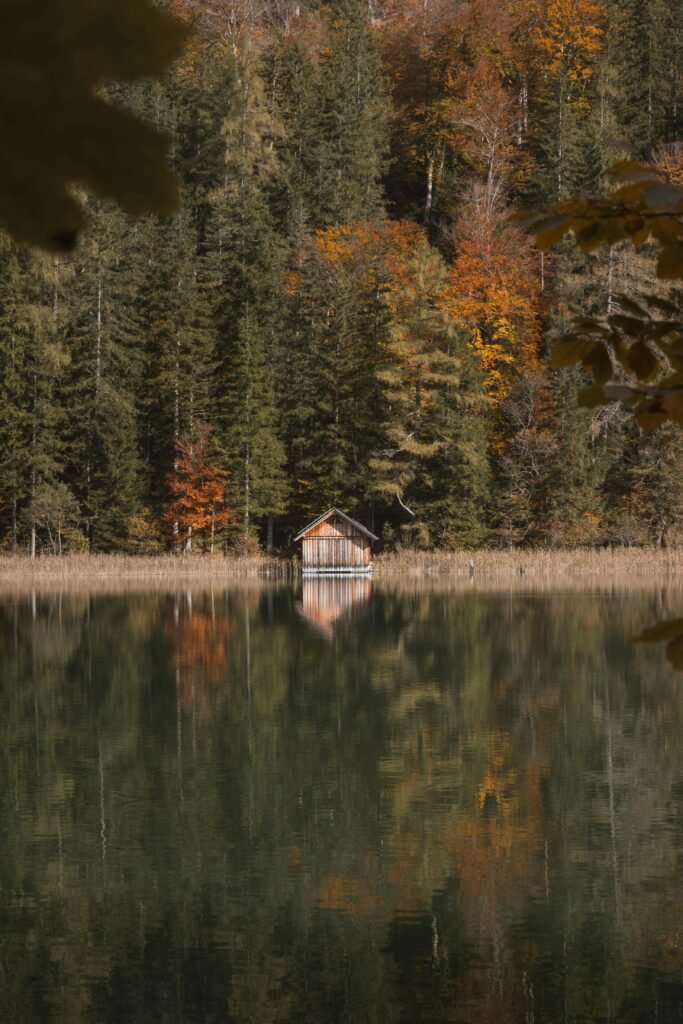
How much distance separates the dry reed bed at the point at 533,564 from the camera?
4722 centimetres

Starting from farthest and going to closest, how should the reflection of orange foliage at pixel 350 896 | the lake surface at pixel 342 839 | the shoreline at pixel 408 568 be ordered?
the shoreline at pixel 408 568 < the reflection of orange foliage at pixel 350 896 < the lake surface at pixel 342 839

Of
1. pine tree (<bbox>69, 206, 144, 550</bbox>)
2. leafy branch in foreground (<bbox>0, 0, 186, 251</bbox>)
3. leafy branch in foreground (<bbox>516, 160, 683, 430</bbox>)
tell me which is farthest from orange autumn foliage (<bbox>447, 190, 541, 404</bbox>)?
leafy branch in foreground (<bbox>0, 0, 186, 251</bbox>)

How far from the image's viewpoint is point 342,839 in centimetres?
1201

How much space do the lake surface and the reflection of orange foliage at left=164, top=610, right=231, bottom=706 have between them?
154 mm

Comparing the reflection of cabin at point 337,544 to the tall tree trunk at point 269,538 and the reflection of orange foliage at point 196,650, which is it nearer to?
the tall tree trunk at point 269,538

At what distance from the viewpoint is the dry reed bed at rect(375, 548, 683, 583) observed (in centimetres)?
4722

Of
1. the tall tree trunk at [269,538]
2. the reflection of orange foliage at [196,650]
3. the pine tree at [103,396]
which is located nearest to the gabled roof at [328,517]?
the tall tree trunk at [269,538]

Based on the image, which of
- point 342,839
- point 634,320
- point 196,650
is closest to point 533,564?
point 196,650

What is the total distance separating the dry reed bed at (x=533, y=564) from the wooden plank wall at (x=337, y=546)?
2.89 ft

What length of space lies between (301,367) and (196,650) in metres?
28.9

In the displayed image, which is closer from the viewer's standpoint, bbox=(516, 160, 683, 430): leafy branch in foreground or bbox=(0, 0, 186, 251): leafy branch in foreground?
bbox=(0, 0, 186, 251): leafy branch in foreground

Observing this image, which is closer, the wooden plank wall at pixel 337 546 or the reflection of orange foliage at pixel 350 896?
the reflection of orange foliage at pixel 350 896

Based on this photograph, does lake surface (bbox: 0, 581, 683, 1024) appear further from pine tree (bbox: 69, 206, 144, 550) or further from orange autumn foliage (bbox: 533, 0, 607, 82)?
orange autumn foliage (bbox: 533, 0, 607, 82)

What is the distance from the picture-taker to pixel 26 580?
161ft
